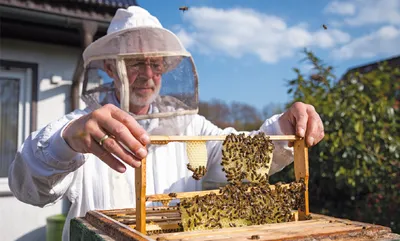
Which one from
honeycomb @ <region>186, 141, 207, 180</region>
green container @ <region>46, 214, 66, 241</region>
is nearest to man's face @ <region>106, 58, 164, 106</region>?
honeycomb @ <region>186, 141, 207, 180</region>

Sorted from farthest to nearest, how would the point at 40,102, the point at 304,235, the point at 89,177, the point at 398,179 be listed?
the point at 40,102 → the point at 398,179 → the point at 89,177 → the point at 304,235

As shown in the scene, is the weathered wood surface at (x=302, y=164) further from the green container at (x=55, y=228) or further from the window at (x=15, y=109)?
the window at (x=15, y=109)

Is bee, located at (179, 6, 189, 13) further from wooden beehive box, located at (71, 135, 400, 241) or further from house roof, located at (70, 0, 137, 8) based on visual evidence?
wooden beehive box, located at (71, 135, 400, 241)

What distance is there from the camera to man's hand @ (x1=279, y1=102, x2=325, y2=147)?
70.5 inches

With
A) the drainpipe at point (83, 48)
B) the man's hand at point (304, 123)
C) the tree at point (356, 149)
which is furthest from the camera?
the drainpipe at point (83, 48)

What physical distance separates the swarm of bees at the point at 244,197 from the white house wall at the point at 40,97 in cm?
413

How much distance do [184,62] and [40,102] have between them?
318 centimetres

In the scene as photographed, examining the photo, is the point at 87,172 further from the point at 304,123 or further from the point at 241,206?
the point at 304,123

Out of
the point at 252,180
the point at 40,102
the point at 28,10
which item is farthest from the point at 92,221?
the point at 40,102

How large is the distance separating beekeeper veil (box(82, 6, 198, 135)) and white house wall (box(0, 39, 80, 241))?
2762 mm

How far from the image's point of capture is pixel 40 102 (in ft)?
17.1

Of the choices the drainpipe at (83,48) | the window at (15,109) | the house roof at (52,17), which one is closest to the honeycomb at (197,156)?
the drainpipe at (83,48)

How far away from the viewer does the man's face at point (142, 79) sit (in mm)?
2504

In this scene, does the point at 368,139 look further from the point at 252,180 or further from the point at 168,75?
the point at 252,180
